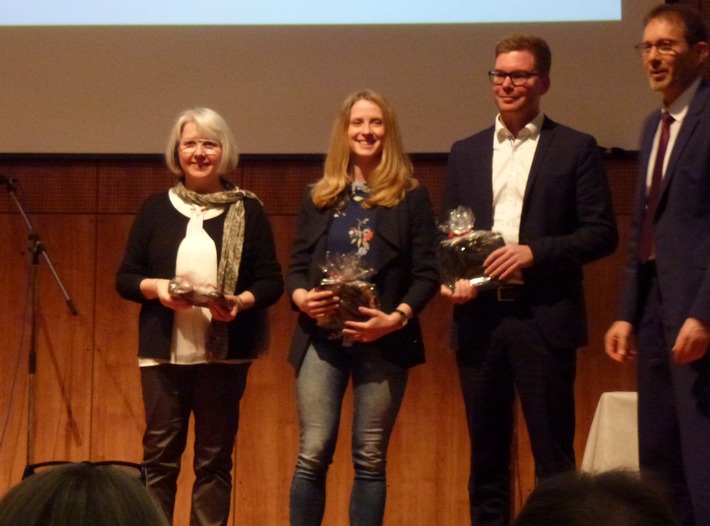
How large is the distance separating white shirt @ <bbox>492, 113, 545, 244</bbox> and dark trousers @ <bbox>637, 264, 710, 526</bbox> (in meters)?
0.52

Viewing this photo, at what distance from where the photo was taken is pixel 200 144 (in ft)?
11.2

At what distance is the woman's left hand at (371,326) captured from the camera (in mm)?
3039

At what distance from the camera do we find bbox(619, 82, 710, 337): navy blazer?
251 centimetres

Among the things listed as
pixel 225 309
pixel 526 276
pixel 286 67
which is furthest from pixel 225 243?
pixel 286 67

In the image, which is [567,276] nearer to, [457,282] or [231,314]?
[457,282]

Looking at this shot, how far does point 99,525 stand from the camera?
1.11m

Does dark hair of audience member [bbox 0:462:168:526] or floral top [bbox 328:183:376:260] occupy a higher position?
floral top [bbox 328:183:376:260]

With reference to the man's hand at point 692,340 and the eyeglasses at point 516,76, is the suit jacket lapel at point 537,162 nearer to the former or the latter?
the eyeglasses at point 516,76

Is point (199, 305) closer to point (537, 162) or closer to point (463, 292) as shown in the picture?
point (463, 292)

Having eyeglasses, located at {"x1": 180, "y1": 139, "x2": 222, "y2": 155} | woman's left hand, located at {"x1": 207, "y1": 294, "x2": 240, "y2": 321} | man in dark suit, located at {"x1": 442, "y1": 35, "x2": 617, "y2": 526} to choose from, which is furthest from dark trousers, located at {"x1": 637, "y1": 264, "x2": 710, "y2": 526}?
eyeglasses, located at {"x1": 180, "y1": 139, "x2": 222, "y2": 155}

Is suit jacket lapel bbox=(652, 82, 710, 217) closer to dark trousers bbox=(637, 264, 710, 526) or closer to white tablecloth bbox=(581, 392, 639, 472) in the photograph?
dark trousers bbox=(637, 264, 710, 526)

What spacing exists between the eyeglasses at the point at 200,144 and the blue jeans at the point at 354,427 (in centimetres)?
82

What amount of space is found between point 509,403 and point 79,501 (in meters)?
2.09

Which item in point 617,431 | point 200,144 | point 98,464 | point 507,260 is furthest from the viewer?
point 617,431
